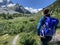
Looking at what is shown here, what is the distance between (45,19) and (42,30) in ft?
1.49

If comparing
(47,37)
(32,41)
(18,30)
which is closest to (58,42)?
(32,41)

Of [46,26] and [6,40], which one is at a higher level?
[46,26]

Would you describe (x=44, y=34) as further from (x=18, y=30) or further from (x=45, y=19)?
(x=18, y=30)

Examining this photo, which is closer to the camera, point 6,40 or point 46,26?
point 46,26

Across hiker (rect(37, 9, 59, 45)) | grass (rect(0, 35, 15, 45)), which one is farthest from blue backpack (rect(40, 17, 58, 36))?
grass (rect(0, 35, 15, 45))

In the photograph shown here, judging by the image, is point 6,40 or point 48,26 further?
point 6,40

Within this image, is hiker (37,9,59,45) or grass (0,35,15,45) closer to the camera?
hiker (37,9,59,45)

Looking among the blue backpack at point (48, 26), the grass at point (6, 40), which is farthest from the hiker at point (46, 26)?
the grass at point (6, 40)

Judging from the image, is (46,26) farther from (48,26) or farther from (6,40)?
(6,40)

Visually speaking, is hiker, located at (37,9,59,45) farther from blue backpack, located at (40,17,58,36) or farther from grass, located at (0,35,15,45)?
grass, located at (0,35,15,45)

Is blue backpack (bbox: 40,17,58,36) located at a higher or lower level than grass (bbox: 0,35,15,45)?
higher

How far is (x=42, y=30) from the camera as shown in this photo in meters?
11.3

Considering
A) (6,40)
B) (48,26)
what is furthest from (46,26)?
(6,40)

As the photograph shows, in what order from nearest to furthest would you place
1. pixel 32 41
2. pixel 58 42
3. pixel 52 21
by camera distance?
pixel 52 21
pixel 58 42
pixel 32 41
